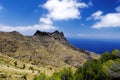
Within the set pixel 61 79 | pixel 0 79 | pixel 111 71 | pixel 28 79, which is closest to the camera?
pixel 111 71

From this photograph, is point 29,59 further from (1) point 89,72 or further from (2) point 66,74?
(1) point 89,72

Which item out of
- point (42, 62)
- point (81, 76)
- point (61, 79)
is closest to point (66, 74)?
point (61, 79)

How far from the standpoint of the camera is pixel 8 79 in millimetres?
103188

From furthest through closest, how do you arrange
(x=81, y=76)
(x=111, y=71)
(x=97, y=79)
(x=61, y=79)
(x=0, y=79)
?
(x=0, y=79), (x=61, y=79), (x=81, y=76), (x=97, y=79), (x=111, y=71)

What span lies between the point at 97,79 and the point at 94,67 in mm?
3327

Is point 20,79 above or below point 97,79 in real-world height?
below

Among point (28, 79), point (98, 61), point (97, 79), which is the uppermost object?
point (98, 61)

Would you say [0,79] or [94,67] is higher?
[94,67]

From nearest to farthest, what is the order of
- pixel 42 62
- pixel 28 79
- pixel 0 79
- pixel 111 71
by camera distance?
pixel 111 71, pixel 0 79, pixel 28 79, pixel 42 62

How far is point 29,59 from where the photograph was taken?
648 feet

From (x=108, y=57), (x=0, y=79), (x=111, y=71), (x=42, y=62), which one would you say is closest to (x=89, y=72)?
(x=108, y=57)

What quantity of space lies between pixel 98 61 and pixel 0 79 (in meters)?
54.7

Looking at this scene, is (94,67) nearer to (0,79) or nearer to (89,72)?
(89,72)

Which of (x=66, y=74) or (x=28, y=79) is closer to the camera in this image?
(x=66, y=74)
